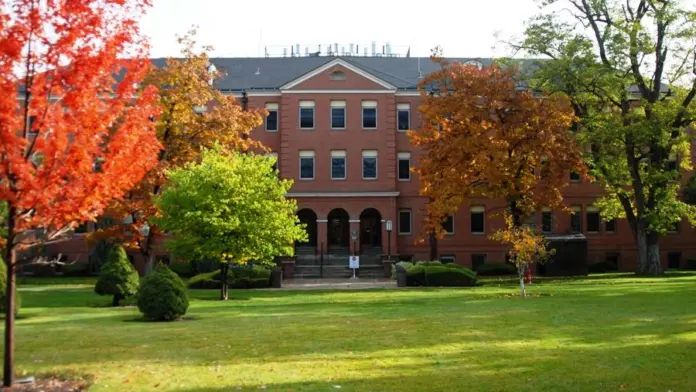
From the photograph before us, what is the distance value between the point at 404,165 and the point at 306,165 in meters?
6.48

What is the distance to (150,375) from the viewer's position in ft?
32.6

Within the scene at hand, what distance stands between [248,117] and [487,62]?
2481 cm

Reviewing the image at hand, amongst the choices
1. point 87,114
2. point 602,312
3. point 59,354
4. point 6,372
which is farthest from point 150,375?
point 602,312

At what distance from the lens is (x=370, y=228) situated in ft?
154

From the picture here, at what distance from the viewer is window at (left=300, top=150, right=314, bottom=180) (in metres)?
46.1

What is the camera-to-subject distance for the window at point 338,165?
151 feet

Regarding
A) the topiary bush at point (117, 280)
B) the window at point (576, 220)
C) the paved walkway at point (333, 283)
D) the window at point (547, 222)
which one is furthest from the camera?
the window at point (576, 220)

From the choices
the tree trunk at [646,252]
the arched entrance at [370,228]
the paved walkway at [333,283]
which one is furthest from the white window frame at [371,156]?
the tree trunk at [646,252]

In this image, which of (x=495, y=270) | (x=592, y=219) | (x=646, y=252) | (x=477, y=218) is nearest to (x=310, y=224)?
(x=477, y=218)

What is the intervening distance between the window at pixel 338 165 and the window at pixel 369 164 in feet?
4.46

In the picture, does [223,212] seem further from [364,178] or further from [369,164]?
[369,164]

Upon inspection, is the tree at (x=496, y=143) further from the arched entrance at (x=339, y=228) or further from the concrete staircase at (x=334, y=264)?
the arched entrance at (x=339, y=228)

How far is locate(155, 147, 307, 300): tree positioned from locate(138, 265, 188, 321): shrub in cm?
784

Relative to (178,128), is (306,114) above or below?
above
